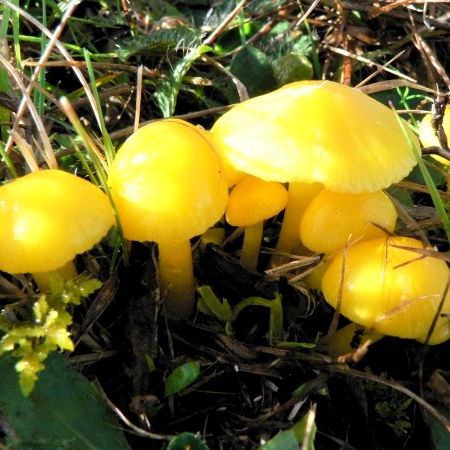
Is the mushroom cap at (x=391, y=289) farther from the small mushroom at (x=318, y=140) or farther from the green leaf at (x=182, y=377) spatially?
the green leaf at (x=182, y=377)

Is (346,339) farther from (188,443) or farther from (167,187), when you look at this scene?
(167,187)

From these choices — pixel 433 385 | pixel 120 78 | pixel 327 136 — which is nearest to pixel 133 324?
pixel 327 136

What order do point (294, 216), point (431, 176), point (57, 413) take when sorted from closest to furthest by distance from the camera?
point (57, 413) < point (294, 216) < point (431, 176)

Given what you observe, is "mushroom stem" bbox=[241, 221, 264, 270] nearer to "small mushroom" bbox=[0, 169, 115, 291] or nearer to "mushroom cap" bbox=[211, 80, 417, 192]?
"mushroom cap" bbox=[211, 80, 417, 192]

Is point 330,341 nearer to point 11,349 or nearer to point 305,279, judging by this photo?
point 305,279

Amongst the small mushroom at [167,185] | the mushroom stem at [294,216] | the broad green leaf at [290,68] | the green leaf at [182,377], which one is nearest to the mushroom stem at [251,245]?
the mushroom stem at [294,216]

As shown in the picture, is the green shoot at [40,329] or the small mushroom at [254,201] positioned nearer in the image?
the green shoot at [40,329]

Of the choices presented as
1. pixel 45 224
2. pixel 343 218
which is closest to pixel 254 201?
pixel 343 218
